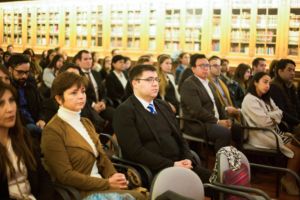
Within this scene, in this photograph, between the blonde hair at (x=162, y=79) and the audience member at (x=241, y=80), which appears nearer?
the blonde hair at (x=162, y=79)

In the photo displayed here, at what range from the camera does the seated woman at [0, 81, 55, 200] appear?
2.47 meters

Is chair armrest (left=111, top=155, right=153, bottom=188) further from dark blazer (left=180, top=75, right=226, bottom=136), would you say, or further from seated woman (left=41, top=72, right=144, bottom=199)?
dark blazer (left=180, top=75, right=226, bottom=136)

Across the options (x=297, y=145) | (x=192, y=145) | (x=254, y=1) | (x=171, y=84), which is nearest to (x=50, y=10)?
(x=254, y=1)

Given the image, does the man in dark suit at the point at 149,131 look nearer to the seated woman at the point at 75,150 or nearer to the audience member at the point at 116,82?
the seated woman at the point at 75,150

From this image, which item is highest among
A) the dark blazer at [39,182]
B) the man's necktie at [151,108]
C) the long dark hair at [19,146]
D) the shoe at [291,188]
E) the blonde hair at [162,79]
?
the blonde hair at [162,79]

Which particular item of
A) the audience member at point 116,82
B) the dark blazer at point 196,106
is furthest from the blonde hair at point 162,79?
the dark blazer at point 196,106

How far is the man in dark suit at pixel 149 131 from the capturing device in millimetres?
3363

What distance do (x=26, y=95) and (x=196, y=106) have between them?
1939 millimetres

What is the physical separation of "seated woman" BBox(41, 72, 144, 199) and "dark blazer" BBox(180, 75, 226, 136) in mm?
1977

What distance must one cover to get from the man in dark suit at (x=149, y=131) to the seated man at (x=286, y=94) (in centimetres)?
228

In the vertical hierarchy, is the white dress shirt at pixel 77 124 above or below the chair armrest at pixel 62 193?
above

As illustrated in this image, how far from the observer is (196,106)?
490 cm

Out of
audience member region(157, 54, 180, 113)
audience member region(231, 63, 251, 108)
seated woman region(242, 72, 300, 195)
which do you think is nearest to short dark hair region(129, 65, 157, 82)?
seated woman region(242, 72, 300, 195)

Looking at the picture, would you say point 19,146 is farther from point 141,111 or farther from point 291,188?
point 291,188
